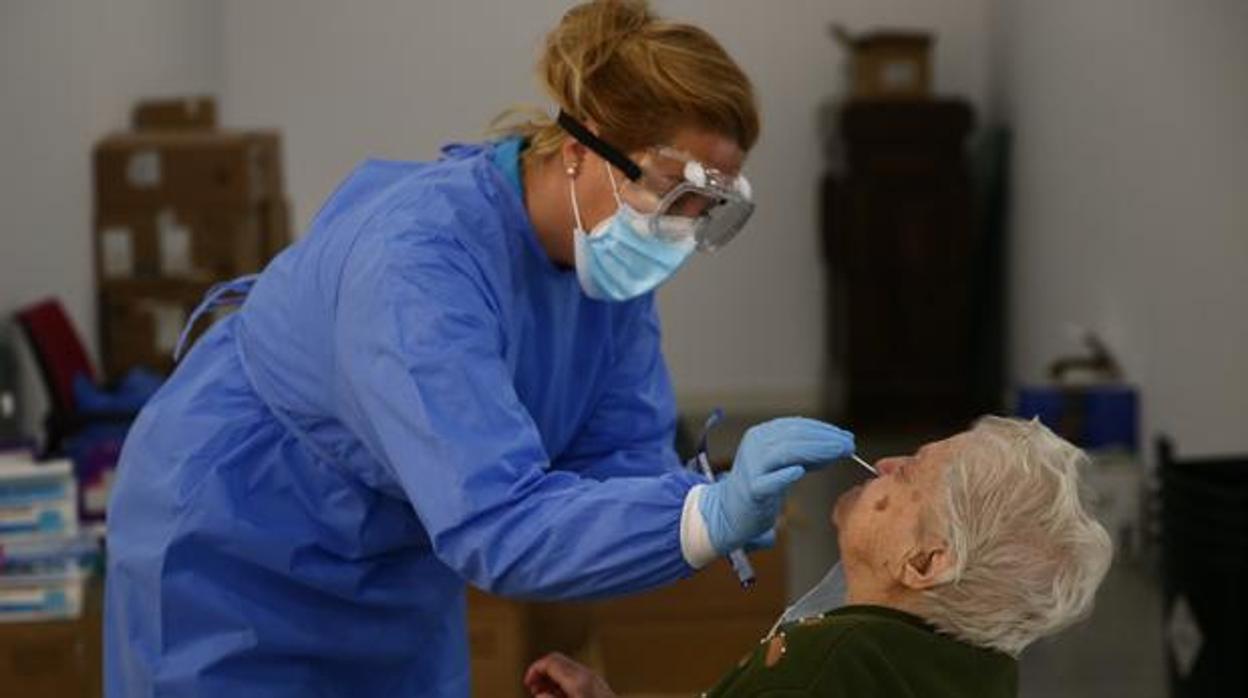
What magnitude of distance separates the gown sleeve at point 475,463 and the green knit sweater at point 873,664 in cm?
23

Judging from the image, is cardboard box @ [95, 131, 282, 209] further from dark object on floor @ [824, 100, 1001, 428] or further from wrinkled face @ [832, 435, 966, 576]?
wrinkled face @ [832, 435, 966, 576]

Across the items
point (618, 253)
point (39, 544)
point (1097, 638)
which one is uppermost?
point (618, 253)

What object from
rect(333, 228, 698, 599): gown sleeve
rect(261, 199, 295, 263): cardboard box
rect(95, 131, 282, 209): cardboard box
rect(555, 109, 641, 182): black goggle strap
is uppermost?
rect(555, 109, 641, 182): black goggle strap

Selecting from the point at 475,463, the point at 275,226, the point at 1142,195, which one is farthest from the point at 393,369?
the point at 1142,195

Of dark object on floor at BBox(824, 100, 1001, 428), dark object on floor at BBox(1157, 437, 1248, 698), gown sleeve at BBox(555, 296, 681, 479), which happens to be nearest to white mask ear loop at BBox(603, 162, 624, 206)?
gown sleeve at BBox(555, 296, 681, 479)

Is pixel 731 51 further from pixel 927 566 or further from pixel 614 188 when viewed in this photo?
pixel 927 566

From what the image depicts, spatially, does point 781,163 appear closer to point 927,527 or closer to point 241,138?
point 241,138

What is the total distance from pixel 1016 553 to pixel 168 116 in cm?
492

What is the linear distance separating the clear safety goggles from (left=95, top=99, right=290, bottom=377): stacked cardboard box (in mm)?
3756

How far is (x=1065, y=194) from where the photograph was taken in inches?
306

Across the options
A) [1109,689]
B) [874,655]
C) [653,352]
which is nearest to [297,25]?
[1109,689]

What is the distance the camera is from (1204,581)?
14.1ft

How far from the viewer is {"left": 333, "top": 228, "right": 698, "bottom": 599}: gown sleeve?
1.81m

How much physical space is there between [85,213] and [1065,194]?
3.67 metres
